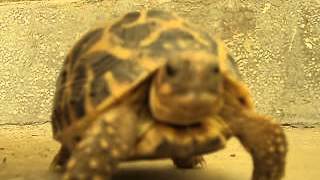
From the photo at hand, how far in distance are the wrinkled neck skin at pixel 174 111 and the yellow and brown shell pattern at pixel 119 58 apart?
0.30 feet

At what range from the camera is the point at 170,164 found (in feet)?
9.71

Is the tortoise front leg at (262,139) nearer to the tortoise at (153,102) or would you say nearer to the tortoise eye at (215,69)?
the tortoise at (153,102)

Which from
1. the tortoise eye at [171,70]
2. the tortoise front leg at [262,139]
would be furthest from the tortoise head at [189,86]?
the tortoise front leg at [262,139]

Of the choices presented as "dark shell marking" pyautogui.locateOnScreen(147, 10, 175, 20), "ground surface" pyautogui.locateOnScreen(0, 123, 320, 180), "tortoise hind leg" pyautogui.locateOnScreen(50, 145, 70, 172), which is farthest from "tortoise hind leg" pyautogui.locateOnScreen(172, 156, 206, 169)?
"dark shell marking" pyautogui.locateOnScreen(147, 10, 175, 20)

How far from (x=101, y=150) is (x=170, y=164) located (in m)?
1.13

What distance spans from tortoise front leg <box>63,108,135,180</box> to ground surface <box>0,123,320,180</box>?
26.8 inches

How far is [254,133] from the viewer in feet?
7.06

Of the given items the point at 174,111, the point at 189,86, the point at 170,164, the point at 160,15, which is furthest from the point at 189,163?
the point at 189,86

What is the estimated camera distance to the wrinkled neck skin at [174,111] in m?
1.83

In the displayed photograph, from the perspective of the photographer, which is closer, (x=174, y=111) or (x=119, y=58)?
(x=174, y=111)

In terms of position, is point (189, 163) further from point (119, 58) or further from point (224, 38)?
point (224, 38)

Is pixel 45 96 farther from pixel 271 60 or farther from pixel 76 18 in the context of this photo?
pixel 271 60

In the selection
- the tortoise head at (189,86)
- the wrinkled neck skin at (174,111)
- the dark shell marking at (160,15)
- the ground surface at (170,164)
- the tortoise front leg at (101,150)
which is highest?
the dark shell marking at (160,15)

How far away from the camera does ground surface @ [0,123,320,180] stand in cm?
265
